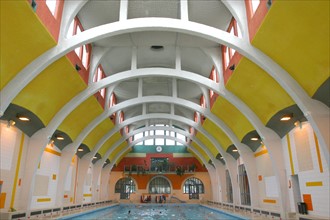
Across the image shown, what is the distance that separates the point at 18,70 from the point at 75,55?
348 cm

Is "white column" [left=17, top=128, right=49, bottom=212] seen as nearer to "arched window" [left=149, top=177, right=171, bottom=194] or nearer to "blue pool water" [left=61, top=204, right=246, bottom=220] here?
"blue pool water" [left=61, top=204, right=246, bottom=220]

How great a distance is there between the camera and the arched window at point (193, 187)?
37062mm

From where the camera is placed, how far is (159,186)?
37562 mm

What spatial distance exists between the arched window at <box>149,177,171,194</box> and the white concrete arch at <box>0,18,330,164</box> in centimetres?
2957

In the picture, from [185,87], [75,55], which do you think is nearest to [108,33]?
[75,55]

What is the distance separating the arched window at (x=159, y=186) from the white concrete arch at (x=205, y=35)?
29572 millimetres

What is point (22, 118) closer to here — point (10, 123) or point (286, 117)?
point (10, 123)

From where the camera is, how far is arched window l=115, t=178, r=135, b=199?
37.2 m

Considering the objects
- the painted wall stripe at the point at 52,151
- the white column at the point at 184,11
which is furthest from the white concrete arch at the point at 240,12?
the painted wall stripe at the point at 52,151

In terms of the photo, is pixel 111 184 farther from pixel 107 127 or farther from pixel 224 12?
pixel 224 12

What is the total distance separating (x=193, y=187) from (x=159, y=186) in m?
4.61

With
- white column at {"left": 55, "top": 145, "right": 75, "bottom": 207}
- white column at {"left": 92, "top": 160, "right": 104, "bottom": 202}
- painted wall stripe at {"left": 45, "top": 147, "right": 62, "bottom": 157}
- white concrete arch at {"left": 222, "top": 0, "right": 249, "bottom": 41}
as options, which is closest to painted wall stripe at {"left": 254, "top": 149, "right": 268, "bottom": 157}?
white concrete arch at {"left": 222, "top": 0, "right": 249, "bottom": 41}

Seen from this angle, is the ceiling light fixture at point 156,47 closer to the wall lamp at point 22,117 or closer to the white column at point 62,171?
the wall lamp at point 22,117

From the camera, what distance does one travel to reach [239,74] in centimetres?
1284
